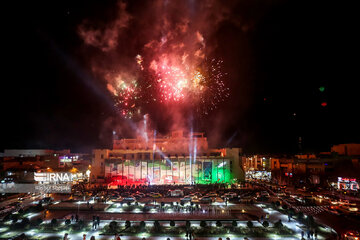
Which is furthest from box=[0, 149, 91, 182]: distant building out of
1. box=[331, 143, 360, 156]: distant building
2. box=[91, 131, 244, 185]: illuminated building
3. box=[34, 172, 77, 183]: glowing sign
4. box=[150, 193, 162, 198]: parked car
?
box=[331, 143, 360, 156]: distant building

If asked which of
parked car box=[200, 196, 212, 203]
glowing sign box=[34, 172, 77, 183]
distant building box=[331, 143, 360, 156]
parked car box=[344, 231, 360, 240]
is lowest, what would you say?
parked car box=[200, 196, 212, 203]

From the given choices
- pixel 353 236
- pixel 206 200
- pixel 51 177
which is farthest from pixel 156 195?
pixel 353 236

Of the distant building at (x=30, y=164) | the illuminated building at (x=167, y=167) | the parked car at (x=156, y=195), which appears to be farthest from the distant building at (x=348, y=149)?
the distant building at (x=30, y=164)

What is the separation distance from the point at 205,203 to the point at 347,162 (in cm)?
3119

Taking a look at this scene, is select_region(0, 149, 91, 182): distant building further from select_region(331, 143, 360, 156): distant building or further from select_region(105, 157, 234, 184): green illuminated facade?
select_region(331, 143, 360, 156): distant building

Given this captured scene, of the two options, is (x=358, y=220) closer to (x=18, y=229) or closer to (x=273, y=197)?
(x=273, y=197)

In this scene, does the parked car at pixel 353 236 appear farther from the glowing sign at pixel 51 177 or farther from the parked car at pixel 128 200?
the glowing sign at pixel 51 177

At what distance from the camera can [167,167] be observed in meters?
41.0

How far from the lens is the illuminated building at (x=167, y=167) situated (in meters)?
40.4

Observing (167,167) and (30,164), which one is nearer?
(167,167)

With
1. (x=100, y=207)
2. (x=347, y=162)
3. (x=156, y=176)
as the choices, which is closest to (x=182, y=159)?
(x=156, y=176)

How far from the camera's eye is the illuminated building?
1590 inches

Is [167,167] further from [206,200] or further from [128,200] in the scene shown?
[206,200]

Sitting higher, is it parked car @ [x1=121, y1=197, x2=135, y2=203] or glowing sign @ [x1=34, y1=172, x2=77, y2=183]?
glowing sign @ [x1=34, y1=172, x2=77, y2=183]
